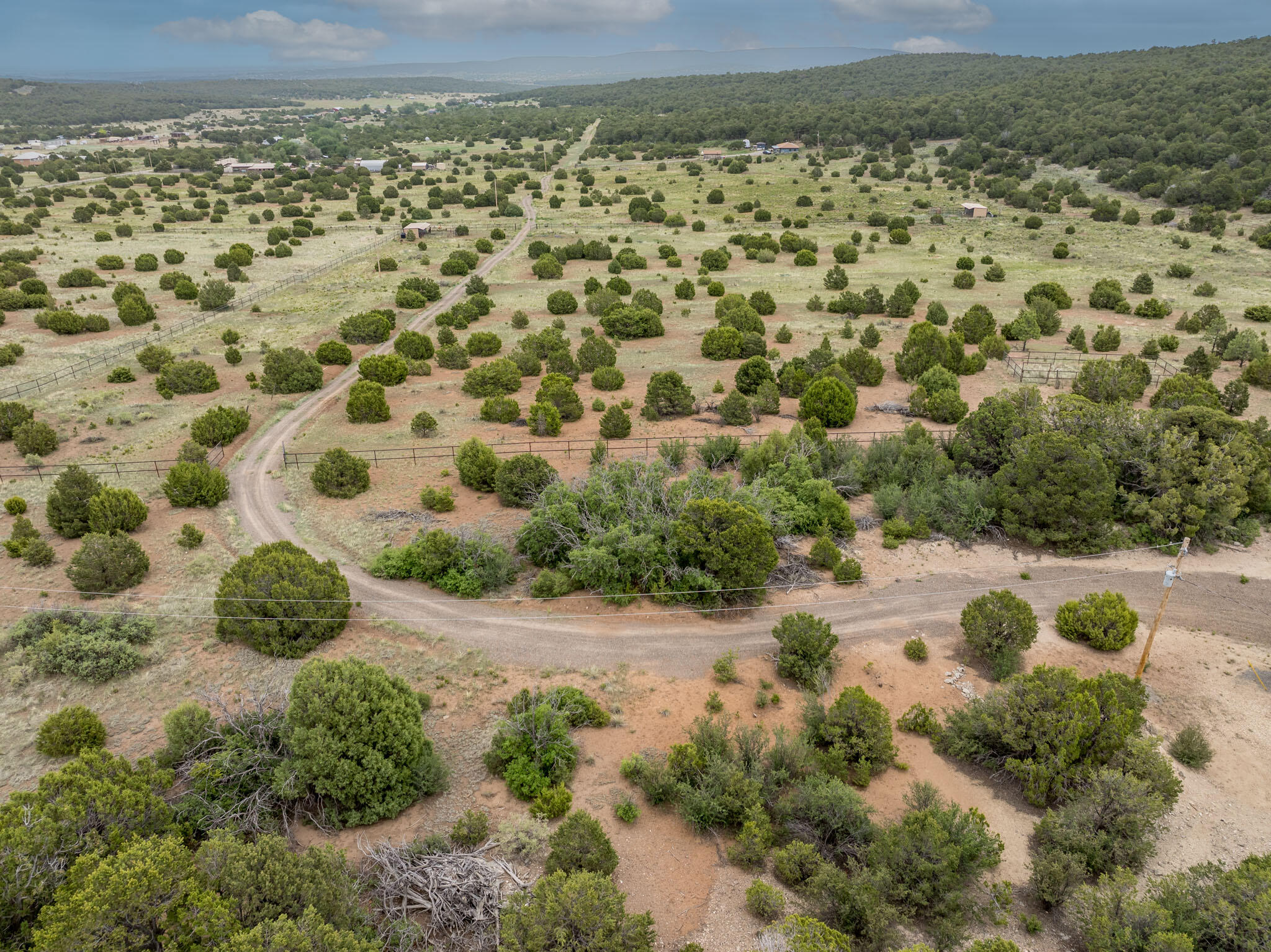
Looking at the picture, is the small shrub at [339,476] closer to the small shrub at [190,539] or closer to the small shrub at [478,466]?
the small shrub at [478,466]

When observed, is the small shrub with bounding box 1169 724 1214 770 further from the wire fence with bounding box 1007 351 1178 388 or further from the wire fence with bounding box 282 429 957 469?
the wire fence with bounding box 1007 351 1178 388

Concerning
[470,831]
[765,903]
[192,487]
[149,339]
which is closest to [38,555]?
[192,487]

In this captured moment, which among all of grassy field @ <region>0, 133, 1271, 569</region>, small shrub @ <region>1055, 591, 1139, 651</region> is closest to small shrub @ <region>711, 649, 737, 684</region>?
small shrub @ <region>1055, 591, 1139, 651</region>

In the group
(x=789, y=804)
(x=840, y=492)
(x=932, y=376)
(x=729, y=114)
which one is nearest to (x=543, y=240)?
(x=932, y=376)

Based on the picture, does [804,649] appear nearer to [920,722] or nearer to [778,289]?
[920,722]

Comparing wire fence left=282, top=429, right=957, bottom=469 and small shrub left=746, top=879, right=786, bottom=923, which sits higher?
wire fence left=282, top=429, right=957, bottom=469
